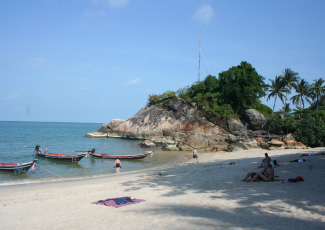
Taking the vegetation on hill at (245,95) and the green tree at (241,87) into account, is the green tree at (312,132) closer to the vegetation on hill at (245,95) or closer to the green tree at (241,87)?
the vegetation on hill at (245,95)

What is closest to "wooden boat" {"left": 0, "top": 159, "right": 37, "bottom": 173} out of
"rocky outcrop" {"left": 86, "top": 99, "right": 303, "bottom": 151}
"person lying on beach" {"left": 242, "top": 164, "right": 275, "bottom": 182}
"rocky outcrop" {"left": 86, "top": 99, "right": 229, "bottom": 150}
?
"person lying on beach" {"left": 242, "top": 164, "right": 275, "bottom": 182}

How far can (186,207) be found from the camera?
9289mm

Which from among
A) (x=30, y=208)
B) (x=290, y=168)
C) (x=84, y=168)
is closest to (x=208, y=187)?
(x=290, y=168)

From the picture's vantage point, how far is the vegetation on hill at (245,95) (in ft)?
150

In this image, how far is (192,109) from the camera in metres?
55.5

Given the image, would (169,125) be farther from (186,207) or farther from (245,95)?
(186,207)

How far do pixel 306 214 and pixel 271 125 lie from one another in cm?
4080

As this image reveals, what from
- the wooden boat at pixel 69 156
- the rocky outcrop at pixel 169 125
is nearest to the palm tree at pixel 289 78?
the rocky outcrop at pixel 169 125

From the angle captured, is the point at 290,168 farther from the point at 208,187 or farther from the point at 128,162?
the point at 128,162

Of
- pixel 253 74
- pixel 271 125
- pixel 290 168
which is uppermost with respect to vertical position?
pixel 253 74

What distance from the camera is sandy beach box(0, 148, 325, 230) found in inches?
300

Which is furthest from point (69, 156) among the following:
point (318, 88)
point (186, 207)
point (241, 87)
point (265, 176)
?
point (318, 88)

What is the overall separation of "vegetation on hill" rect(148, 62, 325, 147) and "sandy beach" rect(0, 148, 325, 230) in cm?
3338

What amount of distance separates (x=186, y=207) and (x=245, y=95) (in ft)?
152
